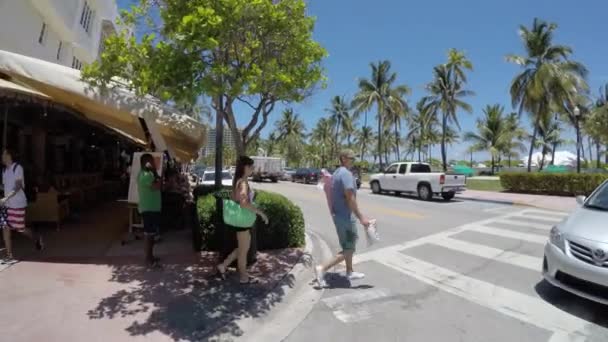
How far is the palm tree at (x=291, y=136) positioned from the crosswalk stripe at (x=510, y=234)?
193ft

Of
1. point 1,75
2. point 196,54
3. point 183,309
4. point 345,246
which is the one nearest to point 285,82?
point 196,54

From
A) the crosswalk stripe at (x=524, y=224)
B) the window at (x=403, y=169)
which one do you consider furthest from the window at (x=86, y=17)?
the crosswalk stripe at (x=524, y=224)

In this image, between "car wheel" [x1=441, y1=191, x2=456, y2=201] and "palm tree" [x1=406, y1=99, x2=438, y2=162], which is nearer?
"car wheel" [x1=441, y1=191, x2=456, y2=201]

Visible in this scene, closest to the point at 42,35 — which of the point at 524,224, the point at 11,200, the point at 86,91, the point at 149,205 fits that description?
the point at 86,91

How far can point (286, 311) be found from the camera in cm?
460

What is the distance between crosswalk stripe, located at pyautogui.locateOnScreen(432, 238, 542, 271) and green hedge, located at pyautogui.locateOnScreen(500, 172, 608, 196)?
14.9 metres

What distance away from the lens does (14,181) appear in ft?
18.9

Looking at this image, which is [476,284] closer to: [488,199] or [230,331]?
[230,331]

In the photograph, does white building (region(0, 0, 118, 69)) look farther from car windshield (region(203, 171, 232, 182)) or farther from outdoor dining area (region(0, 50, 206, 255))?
car windshield (region(203, 171, 232, 182))

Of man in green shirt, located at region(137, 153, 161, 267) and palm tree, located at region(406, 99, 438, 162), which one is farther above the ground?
palm tree, located at region(406, 99, 438, 162)

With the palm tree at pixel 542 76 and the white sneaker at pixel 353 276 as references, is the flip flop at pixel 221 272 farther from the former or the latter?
the palm tree at pixel 542 76

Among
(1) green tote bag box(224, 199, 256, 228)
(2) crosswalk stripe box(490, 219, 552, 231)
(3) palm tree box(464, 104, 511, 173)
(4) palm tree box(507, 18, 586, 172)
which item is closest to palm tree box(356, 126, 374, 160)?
(3) palm tree box(464, 104, 511, 173)

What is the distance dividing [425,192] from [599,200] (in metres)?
13.0

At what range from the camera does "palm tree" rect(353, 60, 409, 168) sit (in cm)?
3975
